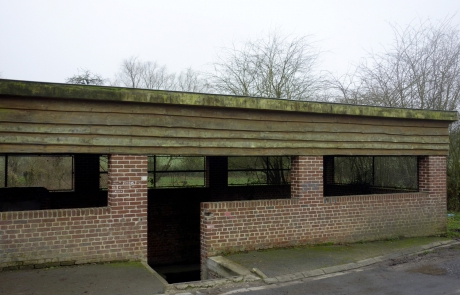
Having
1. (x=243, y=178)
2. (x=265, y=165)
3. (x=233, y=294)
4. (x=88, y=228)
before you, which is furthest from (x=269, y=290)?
(x=265, y=165)

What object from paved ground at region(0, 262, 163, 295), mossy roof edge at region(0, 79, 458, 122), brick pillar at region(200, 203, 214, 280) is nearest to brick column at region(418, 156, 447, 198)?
mossy roof edge at region(0, 79, 458, 122)

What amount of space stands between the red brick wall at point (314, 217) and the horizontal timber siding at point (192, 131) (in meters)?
0.69

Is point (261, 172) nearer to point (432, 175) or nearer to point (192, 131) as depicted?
point (432, 175)

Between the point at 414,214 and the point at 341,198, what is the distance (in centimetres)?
246

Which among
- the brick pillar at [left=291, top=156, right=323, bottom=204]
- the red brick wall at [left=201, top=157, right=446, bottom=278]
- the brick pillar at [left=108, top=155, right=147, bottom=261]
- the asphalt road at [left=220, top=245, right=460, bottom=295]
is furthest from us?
the brick pillar at [left=291, top=156, right=323, bottom=204]

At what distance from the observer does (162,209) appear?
12.4m

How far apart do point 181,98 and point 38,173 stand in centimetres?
1303

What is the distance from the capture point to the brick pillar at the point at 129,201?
781 centimetres

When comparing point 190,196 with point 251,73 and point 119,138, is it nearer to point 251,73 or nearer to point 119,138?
point 119,138

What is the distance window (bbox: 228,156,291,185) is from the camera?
16.6 meters

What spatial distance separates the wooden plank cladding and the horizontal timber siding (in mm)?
15

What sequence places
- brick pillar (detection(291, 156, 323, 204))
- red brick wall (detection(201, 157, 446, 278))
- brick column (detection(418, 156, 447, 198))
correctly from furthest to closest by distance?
brick column (detection(418, 156, 447, 198)), brick pillar (detection(291, 156, 323, 204)), red brick wall (detection(201, 157, 446, 278))

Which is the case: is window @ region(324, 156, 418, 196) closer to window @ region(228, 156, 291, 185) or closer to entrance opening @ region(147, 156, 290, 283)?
window @ region(228, 156, 291, 185)

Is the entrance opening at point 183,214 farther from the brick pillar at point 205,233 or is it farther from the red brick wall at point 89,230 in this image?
the red brick wall at point 89,230
